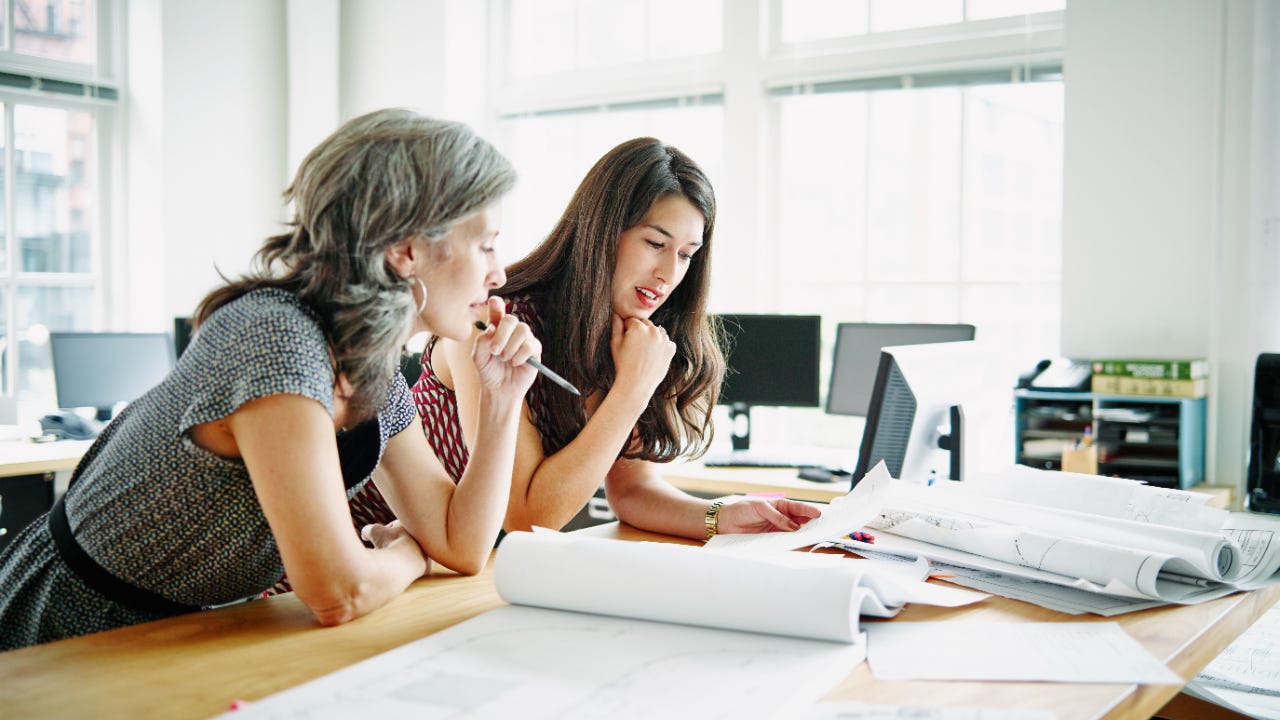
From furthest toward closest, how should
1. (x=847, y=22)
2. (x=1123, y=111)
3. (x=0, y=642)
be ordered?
(x=847, y=22), (x=1123, y=111), (x=0, y=642)

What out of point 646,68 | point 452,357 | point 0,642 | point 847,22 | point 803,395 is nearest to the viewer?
point 0,642

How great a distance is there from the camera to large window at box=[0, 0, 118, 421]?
3.96 meters

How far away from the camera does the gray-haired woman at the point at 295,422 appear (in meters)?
0.96

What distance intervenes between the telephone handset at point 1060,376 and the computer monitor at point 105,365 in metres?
2.99

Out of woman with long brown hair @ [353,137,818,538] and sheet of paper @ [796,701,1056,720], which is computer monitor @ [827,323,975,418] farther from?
sheet of paper @ [796,701,1056,720]

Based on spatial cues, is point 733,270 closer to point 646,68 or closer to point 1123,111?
point 646,68

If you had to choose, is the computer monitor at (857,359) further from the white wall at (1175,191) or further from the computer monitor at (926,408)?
the computer monitor at (926,408)

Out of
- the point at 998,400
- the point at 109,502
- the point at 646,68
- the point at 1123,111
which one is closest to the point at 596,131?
the point at 646,68

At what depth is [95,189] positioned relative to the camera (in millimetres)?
4227

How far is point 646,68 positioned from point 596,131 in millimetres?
339

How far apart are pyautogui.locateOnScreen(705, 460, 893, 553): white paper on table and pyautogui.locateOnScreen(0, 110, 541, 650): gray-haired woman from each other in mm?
334

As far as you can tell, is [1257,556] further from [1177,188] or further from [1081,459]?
[1177,188]

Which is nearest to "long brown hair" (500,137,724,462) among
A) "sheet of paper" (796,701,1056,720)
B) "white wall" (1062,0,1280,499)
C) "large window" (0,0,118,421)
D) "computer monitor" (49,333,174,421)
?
"sheet of paper" (796,701,1056,720)

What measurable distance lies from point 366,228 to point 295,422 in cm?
23
